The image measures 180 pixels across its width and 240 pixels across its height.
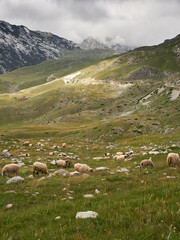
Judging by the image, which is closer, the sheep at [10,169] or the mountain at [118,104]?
the sheep at [10,169]

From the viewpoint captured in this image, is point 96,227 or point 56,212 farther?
point 56,212

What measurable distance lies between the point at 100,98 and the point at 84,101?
13048 millimetres

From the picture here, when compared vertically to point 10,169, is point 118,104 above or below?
above

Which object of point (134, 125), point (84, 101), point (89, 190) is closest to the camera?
point (89, 190)

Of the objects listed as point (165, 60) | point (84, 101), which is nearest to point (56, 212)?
point (84, 101)

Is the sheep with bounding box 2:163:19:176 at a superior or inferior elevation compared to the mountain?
inferior

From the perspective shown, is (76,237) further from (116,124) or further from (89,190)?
(116,124)

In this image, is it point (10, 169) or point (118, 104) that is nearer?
point (10, 169)

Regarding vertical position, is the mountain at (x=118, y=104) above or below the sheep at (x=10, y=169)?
above

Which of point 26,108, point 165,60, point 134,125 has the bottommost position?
point 134,125

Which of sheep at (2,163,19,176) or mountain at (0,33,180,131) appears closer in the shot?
sheep at (2,163,19,176)

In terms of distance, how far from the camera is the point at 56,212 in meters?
7.37

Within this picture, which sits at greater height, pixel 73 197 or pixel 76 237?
pixel 76 237

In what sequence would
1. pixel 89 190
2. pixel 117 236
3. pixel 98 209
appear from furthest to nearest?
pixel 89 190
pixel 98 209
pixel 117 236
